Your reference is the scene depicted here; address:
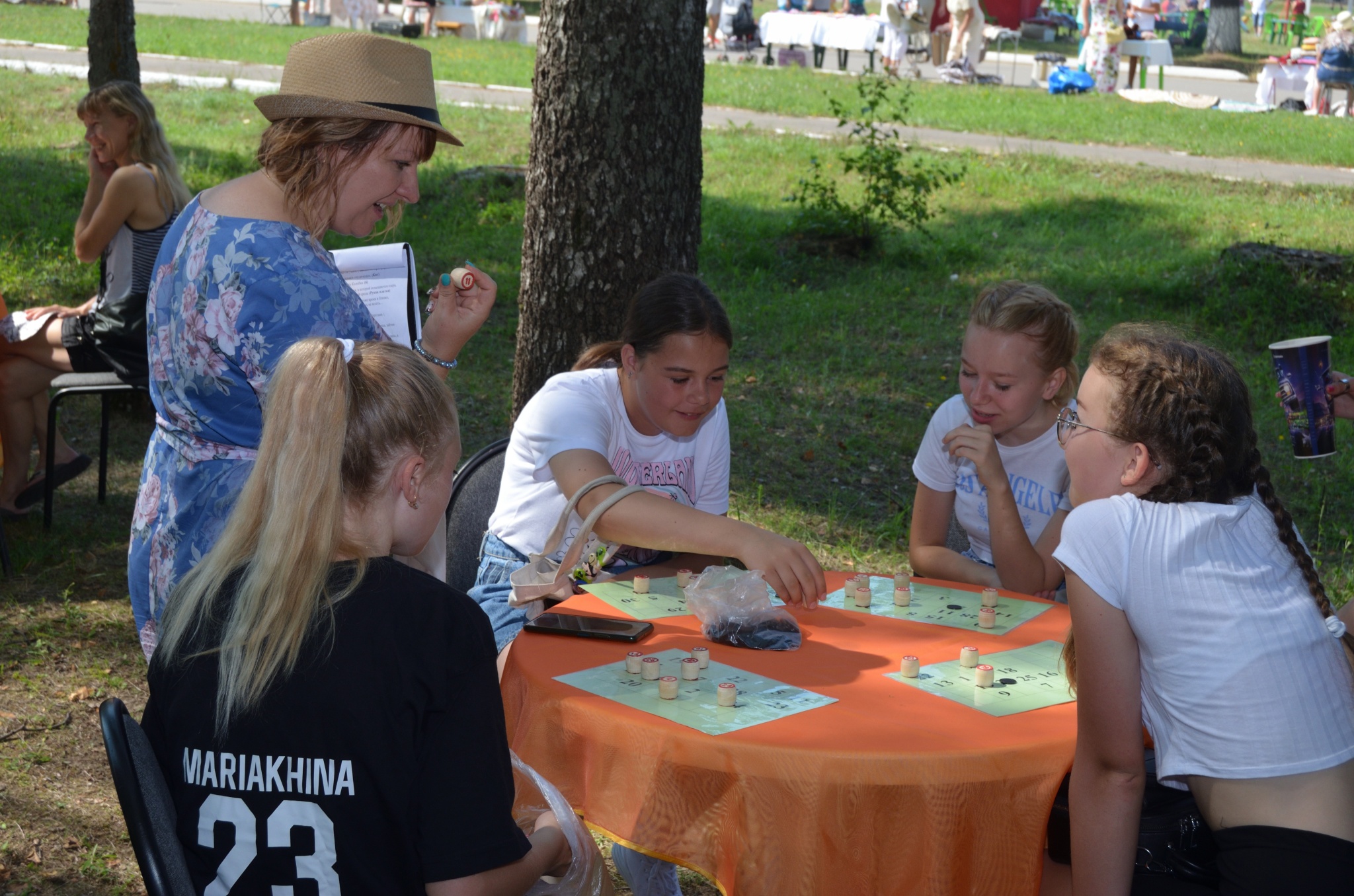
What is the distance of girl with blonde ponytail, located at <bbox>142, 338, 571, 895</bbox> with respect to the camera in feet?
5.54

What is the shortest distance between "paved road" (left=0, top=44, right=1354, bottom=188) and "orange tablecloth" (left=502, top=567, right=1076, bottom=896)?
37.8 feet

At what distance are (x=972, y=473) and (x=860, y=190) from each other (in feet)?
28.3

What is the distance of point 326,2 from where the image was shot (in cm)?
2720

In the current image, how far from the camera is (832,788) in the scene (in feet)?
6.53

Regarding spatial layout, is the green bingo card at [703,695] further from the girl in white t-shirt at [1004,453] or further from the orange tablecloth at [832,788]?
the girl in white t-shirt at [1004,453]

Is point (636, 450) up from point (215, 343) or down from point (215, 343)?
down

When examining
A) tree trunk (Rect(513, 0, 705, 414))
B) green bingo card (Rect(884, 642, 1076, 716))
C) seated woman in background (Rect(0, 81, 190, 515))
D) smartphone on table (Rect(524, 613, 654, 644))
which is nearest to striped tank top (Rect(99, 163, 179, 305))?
seated woman in background (Rect(0, 81, 190, 515))

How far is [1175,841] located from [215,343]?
2.05 metres

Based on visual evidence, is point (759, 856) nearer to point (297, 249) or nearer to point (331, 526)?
point (331, 526)

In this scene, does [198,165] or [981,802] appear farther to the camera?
[198,165]

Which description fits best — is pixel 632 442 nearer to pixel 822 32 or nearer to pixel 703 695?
pixel 703 695

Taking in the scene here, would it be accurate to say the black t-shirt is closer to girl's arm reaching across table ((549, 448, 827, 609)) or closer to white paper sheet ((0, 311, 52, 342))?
girl's arm reaching across table ((549, 448, 827, 609))

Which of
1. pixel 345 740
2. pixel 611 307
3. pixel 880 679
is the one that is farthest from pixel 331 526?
pixel 611 307

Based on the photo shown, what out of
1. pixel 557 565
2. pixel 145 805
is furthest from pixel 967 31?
pixel 145 805
